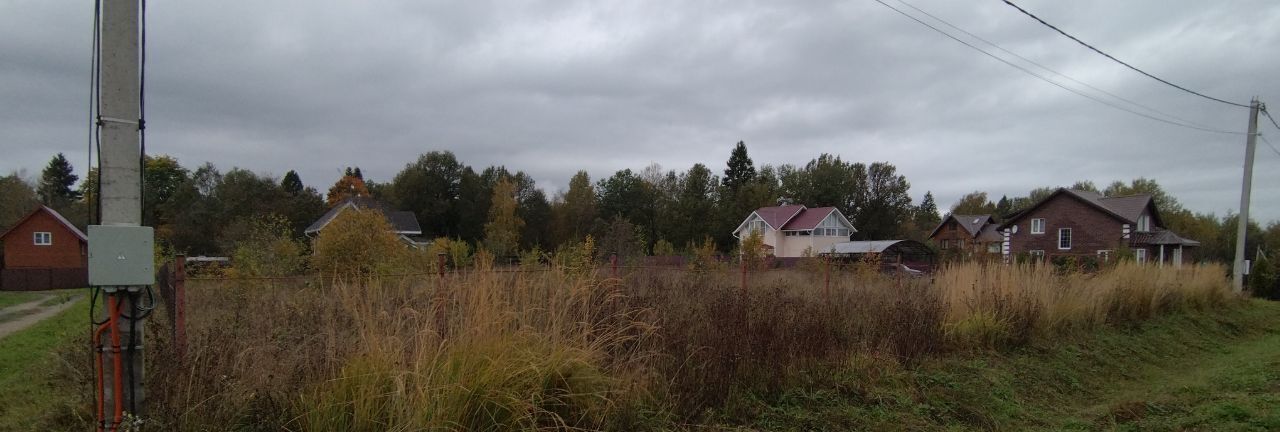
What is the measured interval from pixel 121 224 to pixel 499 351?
2.06m

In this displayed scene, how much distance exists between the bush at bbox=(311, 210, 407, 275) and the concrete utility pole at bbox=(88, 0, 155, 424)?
772 cm

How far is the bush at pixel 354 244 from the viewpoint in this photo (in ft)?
37.8

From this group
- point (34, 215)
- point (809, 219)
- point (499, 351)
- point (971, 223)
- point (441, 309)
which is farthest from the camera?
point (971, 223)

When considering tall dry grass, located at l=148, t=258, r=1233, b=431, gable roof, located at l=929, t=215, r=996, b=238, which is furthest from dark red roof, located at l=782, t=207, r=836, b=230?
tall dry grass, located at l=148, t=258, r=1233, b=431

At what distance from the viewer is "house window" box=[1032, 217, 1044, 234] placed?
1624 inches

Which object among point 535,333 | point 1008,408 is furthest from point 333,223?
point 1008,408

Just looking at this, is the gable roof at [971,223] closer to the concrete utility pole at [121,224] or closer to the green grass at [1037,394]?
the green grass at [1037,394]

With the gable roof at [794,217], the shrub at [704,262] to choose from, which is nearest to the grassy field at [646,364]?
the shrub at [704,262]

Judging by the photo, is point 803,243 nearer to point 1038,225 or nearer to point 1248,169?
point 1038,225

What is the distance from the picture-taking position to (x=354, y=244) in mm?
11719

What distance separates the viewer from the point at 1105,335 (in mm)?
10531

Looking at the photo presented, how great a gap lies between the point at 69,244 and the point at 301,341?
42063mm

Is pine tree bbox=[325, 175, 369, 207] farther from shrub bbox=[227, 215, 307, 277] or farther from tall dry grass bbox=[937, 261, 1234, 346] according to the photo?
tall dry grass bbox=[937, 261, 1234, 346]

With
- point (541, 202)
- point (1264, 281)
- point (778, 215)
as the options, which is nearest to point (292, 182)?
point (541, 202)
